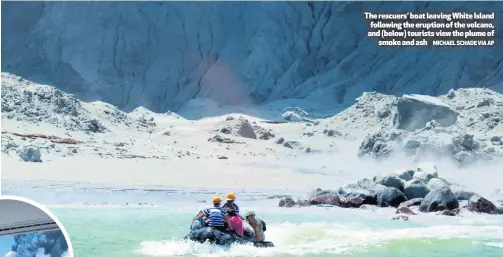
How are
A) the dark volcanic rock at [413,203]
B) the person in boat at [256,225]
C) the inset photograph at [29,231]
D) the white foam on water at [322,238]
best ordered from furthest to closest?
the dark volcanic rock at [413,203] → the person in boat at [256,225] → the white foam on water at [322,238] → the inset photograph at [29,231]

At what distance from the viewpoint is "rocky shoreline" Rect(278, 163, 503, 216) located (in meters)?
12.5

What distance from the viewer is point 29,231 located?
2691 mm

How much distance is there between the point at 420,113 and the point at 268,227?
435 inches

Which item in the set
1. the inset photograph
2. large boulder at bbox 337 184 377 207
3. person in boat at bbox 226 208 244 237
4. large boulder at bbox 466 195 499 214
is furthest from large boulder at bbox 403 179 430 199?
the inset photograph

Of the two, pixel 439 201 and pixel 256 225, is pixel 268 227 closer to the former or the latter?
pixel 256 225

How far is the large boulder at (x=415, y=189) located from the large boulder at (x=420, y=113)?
6.46 m

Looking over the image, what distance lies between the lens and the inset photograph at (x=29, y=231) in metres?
2.60

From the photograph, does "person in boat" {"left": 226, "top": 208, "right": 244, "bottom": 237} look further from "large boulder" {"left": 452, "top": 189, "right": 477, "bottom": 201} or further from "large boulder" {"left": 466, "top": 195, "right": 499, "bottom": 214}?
"large boulder" {"left": 452, "top": 189, "right": 477, "bottom": 201}

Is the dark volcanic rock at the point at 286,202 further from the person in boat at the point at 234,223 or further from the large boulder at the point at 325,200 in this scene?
the person in boat at the point at 234,223

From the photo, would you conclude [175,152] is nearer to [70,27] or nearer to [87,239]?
[87,239]

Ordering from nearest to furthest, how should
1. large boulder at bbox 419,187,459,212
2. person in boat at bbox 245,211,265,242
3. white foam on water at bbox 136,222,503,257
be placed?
white foam on water at bbox 136,222,503,257
person in boat at bbox 245,211,265,242
large boulder at bbox 419,187,459,212

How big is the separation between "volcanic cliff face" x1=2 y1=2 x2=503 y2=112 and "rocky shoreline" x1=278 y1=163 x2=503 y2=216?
2112 cm

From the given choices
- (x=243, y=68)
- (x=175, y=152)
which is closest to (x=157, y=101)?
(x=243, y=68)

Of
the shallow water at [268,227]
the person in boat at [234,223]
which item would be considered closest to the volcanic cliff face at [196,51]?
the shallow water at [268,227]
